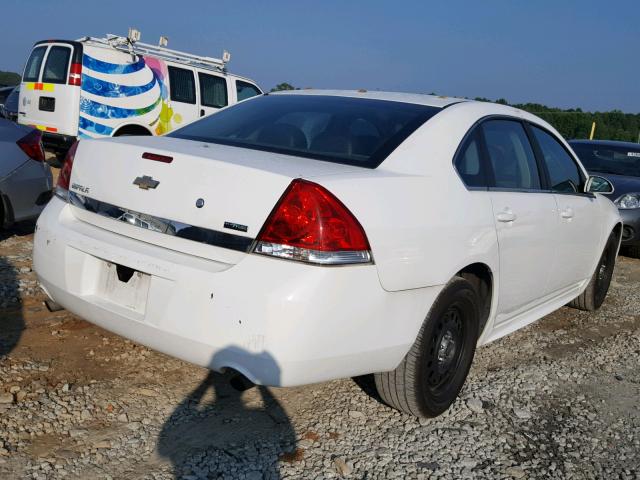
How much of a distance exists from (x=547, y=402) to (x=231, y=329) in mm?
1938

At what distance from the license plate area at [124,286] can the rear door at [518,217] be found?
1675 millimetres

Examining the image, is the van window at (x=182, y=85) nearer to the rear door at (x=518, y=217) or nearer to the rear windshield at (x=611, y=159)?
the rear windshield at (x=611, y=159)

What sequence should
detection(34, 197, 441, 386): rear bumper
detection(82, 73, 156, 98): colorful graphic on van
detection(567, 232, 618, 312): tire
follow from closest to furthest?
detection(34, 197, 441, 386): rear bumper
detection(567, 232, 618, 312): tire
detection(82, 73, 156, 98): colorful graphic on van

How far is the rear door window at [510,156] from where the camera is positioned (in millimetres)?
3341

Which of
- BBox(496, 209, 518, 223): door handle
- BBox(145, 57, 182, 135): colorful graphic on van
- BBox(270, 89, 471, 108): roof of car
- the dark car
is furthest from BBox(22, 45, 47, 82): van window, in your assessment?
BBox(496, 209, 518, 223): door handle

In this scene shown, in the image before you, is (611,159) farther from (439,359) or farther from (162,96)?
(162,96)

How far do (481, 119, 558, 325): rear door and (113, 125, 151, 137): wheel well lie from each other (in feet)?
26.9

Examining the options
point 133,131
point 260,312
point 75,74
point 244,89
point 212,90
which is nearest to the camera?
point 260,312

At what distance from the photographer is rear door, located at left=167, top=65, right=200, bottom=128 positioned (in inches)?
449

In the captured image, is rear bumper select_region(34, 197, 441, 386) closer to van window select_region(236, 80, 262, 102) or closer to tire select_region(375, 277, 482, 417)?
tire select_region(375, 277, 482, 417)

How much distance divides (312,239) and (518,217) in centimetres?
146

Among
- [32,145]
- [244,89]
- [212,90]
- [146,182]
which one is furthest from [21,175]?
[244,89]

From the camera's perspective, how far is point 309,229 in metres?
2.30

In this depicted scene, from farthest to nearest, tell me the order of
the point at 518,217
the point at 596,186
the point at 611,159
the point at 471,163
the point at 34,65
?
the point at 34,65 → the point at 611,159 → the point at 596,186 → the point at 518,217 → the point at 471,163
